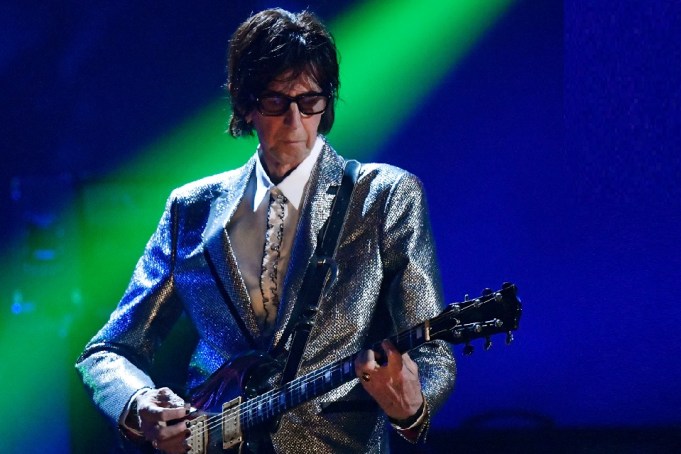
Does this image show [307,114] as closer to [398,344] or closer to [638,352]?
[398,344]

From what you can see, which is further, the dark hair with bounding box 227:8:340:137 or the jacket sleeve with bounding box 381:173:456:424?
the dark hair with bounding box 227:8:340:137

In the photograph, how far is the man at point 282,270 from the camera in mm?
2373

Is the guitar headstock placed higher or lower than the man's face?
lower

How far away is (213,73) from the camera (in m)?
3.49

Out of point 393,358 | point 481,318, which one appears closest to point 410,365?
point 393,358

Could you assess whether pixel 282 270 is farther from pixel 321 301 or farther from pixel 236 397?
pixel 236 397

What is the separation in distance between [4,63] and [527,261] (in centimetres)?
196

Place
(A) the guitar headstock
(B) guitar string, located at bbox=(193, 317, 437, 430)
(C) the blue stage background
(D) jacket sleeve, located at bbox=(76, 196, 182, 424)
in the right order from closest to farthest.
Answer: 1. (A) the guitar headstock
2. (B) guitar string, located at bbox=(193, 317, 437, 430)
3. (D) jacket sleeve, located at bbox=(76, 196, 182, 424)
4. (C) the blue stage background

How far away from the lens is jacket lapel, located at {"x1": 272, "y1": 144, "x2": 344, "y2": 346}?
2414mm

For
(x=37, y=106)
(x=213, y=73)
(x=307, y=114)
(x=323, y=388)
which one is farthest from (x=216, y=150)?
(x=323, y=388)

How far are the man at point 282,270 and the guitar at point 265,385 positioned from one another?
53 mm

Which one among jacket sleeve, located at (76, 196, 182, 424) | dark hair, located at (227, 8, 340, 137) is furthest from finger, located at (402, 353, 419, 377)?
jacket sleeve, located at (76, 196, 182, 424)

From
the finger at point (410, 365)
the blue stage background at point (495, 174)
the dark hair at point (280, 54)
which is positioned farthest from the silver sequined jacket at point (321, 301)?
the blue stage background at point (495, 174)

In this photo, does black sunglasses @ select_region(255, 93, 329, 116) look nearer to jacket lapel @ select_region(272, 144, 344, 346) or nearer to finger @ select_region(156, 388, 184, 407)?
jacket lapel @ select_region(272, 144, 344, 346)
